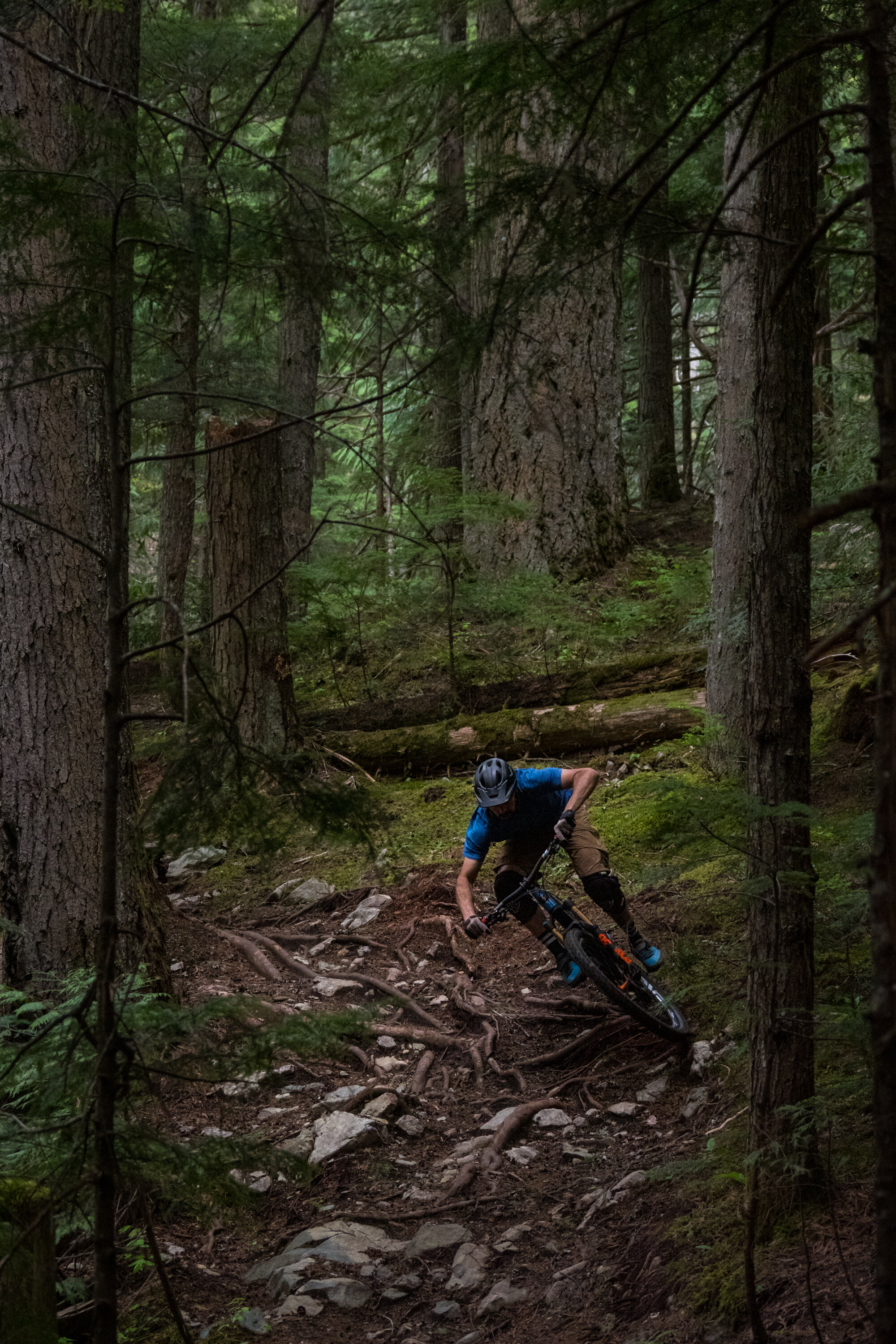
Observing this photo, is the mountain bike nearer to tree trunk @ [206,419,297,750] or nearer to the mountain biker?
the mountain biker

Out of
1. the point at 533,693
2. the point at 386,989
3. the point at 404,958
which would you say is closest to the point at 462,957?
the point at 404,958

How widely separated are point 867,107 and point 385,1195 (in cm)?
480

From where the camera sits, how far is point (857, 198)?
1.98m

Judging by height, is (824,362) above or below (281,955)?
above

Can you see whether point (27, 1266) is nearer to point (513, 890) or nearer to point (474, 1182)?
point (474, 1182)

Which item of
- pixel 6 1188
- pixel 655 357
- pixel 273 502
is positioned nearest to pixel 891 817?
pixel 6 1188

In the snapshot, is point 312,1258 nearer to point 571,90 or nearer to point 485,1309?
point 485,1309

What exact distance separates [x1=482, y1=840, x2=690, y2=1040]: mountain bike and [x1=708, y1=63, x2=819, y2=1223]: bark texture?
6.78ft

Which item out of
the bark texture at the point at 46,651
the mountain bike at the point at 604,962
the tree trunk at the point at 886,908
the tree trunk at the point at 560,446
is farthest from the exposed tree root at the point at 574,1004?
the tree trunk at the point at 560,446

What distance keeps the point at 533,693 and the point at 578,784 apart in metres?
3.46

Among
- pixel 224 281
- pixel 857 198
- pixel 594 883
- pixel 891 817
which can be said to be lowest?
pixel 594 883

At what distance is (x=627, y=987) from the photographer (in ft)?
19.2

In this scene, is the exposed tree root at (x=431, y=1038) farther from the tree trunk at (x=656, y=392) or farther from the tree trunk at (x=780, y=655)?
the tree trunk at (x=656, y=392)

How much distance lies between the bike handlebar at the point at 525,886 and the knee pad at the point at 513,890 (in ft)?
0.36
